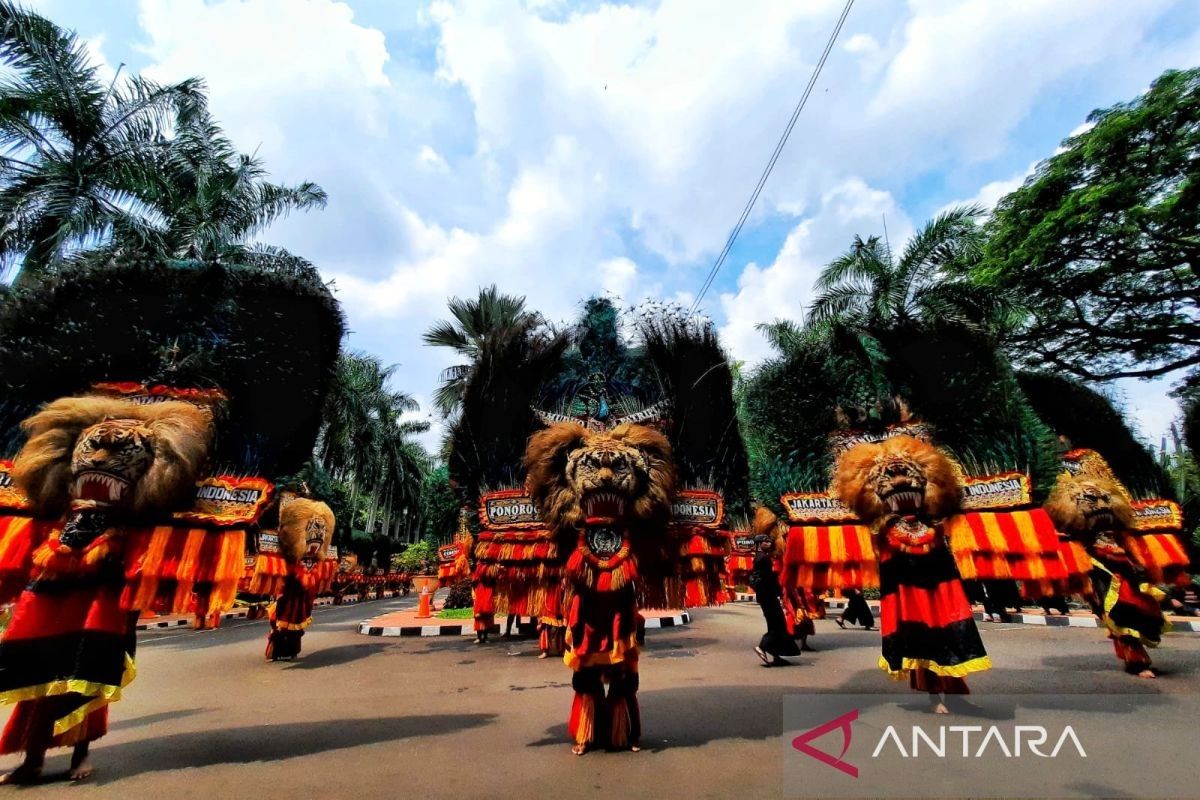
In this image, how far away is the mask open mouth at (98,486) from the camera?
325 centimetres

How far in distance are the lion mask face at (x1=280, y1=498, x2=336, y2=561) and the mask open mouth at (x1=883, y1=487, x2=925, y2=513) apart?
7.11 metres

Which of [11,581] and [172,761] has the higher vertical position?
[11,581]

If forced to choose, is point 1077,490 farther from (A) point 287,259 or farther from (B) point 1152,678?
(A) point 287,259

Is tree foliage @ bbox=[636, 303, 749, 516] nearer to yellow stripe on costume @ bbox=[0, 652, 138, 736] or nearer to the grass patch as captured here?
yellow stripe on costume @ bbox=[0, 652, 138, 736]

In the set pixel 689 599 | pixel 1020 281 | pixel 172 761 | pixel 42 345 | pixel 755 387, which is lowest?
pixel 172 761

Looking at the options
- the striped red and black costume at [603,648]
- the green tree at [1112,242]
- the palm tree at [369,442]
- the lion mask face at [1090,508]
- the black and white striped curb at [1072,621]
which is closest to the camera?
the striped red and black costume at [603,648]

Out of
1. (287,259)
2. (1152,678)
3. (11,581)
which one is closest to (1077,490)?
(1152,678)

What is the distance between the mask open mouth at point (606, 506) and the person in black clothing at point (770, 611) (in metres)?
3.97

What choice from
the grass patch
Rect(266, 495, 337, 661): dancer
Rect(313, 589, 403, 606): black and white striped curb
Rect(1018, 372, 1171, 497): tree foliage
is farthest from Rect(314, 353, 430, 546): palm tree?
Rect(1018, 372, 1171, 497): tree foliage

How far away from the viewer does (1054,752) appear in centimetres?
334

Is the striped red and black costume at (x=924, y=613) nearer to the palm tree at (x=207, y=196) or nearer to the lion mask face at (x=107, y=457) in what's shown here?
the lion mask face at (x=107, y=457)

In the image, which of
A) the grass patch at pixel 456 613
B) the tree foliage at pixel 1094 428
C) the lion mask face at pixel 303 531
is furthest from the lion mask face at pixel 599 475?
the grass patch at pixel 456 613

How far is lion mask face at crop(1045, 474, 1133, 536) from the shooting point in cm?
562

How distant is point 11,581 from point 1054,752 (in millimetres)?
6276
